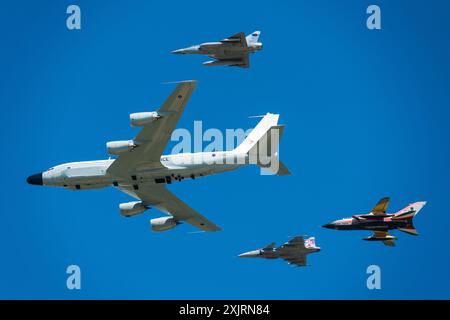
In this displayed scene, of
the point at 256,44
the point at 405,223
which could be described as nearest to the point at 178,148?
the point at 256,44

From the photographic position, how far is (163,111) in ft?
190

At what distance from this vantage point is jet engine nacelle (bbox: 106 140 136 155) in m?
59.7

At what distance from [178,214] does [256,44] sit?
48.2 feet

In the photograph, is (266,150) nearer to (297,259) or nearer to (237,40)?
(237,40)

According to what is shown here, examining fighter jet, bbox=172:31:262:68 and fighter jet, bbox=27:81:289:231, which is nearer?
fighter jet, bbox=27:81:289:231

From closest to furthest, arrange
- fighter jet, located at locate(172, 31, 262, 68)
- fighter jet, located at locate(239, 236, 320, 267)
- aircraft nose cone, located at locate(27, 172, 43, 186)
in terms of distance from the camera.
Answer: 1. aircraft nose cone, located at locate(27, 172, 43, 186)
2. fighter jet, located at locate(172, 31, 262, 68)
3. fighter jet, located at locate(239, 236, 320, 267)

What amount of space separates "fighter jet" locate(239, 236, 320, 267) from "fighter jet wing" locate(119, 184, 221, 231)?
37.1 ft

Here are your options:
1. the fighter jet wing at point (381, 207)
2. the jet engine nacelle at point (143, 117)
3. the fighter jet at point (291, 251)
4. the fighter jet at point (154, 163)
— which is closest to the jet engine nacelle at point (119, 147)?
the fighter jet at point (154, 163)

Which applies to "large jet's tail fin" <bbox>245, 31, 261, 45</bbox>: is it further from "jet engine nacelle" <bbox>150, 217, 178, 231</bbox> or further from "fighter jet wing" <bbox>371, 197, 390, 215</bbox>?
"fighter jet wing" <bbox>371, 197, 390, 215</bbox>

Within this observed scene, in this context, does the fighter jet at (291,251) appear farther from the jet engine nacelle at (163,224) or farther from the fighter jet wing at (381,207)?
the jet engine nacelle at (163,224)

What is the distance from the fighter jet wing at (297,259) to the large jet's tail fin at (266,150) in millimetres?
18723

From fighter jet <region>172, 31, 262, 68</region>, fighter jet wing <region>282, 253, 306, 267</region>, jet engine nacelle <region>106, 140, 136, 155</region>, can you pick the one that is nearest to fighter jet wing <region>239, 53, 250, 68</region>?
fighter jet <region>172, 31, 262, 68</region>

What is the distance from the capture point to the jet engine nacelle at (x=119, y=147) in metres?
59.7
